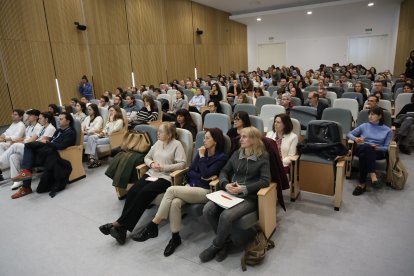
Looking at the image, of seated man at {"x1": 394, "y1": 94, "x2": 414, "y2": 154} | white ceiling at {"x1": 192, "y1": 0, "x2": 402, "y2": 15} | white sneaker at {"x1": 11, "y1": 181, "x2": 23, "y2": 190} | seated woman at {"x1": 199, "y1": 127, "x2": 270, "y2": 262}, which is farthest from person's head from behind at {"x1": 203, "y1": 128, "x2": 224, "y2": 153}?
white ceiling at {"x1": 192, "y1": 0, "x2": 402, "y2": 15}

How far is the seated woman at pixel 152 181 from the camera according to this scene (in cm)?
312

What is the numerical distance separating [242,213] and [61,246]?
6.63 feet

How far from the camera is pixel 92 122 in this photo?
5926 mm

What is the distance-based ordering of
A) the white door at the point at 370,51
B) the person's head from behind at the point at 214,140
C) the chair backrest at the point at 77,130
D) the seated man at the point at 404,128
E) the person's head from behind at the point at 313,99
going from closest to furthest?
the person's head from behind at the point at 214,140 < the chair backrest at the point at 77,130 < the seated man at the point at 404,128 < the person's head from behind at the point at 313,99 < the white door at the point at 370,51

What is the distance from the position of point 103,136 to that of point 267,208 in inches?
153

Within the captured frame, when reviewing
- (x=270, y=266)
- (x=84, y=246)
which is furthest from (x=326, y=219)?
(x=84, y=246)

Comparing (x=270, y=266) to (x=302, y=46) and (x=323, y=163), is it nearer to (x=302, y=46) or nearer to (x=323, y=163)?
(x=323, y=163)

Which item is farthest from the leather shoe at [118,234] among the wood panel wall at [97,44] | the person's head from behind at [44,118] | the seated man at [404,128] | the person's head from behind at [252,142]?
the wood panel wall at [97,44]

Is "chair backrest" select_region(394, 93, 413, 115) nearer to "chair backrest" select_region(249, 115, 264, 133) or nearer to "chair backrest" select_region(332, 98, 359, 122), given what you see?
"chair backrest" select_region(332, 98, 359, 122)

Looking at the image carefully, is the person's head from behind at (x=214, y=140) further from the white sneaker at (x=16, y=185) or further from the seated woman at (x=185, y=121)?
the white sneaker at (x=16, y=185)

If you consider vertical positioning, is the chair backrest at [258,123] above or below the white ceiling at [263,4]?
below

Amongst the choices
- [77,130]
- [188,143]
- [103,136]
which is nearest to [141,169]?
[188,143]

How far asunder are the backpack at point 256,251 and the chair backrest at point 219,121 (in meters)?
2.21

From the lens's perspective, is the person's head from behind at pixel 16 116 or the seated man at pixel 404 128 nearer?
the seated man at pixel 404 128
